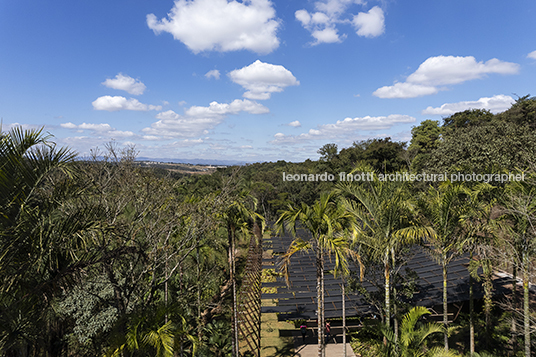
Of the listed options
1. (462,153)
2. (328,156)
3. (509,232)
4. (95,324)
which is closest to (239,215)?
(95,324)

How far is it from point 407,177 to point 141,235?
33.6ft

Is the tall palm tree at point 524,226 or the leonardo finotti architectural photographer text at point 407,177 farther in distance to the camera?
the leonardo finotti architectural photographer text at point 407,177

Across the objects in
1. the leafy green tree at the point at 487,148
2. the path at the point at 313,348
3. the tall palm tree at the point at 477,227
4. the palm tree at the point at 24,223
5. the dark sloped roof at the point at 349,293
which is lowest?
the path at the point at 313,348

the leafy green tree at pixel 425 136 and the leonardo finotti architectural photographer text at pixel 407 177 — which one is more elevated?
the leafy green tree at pixel 425 136

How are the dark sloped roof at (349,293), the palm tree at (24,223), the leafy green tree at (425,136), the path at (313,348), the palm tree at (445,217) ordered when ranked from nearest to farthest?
the palm tree at (24,223)
the palm tree at (445,217)
the path at (313,348)
the dark sloped roof at (349,293)
the leafy green tree at (425,136)

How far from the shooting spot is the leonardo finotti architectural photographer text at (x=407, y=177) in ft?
26.7

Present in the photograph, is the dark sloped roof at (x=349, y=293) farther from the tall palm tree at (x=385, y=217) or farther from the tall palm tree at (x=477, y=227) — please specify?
the tall palm tree at (x=385, y=217)

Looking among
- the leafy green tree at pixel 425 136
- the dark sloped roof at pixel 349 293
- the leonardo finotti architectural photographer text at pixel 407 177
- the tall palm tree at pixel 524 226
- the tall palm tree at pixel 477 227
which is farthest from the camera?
the leafy green tree at pixel 425 136

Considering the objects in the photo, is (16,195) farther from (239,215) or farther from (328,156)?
(328,156)

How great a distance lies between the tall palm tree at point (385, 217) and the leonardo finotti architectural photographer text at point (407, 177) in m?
0.22

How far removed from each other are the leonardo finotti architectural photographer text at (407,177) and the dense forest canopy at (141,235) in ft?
0.98

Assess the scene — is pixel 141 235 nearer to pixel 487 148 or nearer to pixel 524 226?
pixel 524 226

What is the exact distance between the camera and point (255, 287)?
14266 millimetres

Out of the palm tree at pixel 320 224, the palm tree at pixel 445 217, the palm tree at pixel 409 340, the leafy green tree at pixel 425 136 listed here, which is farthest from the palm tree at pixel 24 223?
the leafy green tree at pixel 425 136
